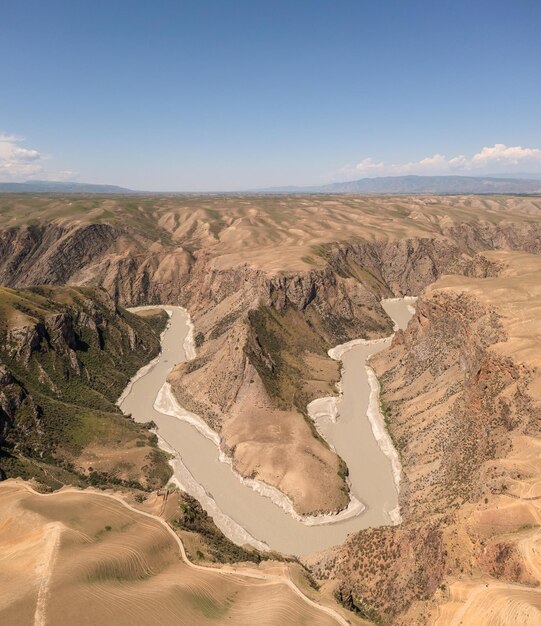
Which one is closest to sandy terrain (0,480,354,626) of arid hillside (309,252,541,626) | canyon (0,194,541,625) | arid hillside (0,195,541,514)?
canyon (0,194,541,625)

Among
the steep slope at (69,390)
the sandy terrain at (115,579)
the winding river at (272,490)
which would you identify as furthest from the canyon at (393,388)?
the steep slope at (69,390)

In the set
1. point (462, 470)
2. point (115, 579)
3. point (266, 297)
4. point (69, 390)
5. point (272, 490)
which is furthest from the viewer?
point (266, 297)

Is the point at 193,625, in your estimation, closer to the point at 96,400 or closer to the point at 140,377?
the point at 96,400

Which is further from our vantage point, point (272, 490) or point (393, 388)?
point (393, 388)

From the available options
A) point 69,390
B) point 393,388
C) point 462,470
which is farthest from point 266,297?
point 462,470

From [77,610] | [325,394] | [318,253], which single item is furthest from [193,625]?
[318,253]

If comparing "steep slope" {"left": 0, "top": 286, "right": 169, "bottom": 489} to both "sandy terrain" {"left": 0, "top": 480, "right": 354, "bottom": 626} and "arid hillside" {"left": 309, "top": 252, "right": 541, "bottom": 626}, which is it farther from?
"arid hillside" {"left": 309, "top": 252, "right": 541, "bottom": 626}

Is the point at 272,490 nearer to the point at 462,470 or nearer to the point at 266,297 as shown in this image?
the point at 462,470
